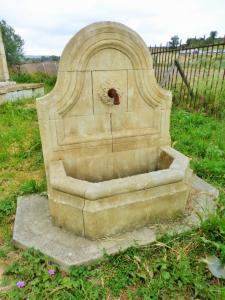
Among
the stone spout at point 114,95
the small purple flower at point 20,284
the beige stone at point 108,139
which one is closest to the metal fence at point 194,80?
the beige stone at point 108,139

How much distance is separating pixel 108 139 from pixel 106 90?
0.56 m

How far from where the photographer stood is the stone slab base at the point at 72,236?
215cm

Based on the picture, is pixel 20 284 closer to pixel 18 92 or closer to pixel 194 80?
pixel 194 80

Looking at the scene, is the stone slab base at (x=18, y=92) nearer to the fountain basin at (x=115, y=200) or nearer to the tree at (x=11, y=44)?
the fountain basin at (x=115, y=200)

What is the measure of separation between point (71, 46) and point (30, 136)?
10.8 ft

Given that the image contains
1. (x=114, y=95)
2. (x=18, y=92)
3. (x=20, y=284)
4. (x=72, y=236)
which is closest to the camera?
(x=20, y=284)

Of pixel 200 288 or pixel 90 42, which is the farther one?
pixel 90 42

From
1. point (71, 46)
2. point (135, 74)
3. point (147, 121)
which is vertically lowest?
point (147, 121)

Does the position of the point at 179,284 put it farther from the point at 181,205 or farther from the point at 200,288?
the point at 181,205

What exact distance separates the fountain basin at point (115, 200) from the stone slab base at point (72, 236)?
79mm

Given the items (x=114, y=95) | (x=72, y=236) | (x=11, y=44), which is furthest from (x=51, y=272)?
(x=11, y=44)

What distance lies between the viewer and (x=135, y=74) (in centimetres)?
266

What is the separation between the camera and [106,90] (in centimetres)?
260

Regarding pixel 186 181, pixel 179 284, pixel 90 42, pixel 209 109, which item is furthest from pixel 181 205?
pixel 209 109
